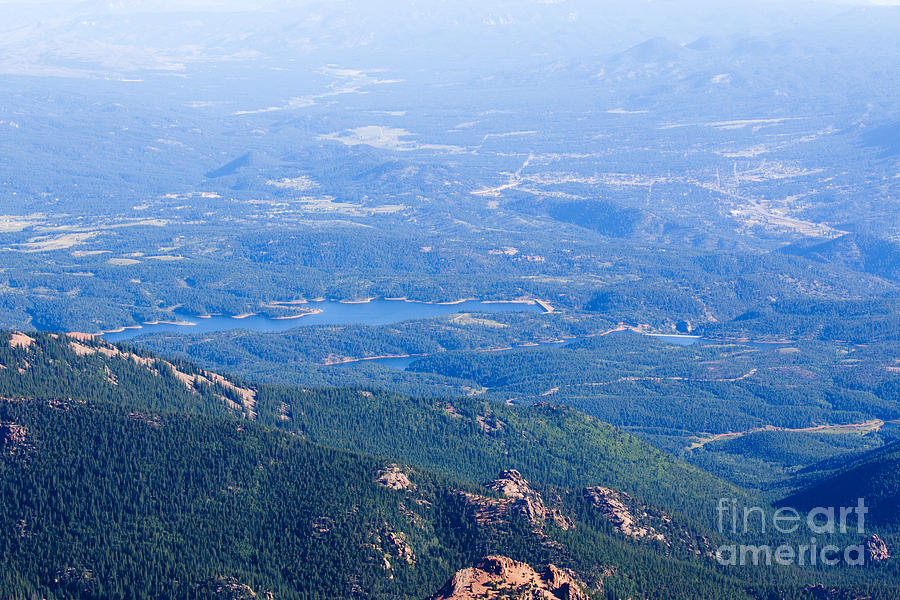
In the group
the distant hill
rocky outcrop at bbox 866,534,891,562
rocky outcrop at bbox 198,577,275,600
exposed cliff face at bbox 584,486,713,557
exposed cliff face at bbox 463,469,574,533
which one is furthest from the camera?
the distant hill

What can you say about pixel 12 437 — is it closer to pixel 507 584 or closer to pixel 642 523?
pixel 507 584

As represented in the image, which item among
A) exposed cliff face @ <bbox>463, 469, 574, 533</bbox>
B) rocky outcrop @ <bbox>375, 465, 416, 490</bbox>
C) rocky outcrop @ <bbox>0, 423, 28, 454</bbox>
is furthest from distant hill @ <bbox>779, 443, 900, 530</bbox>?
rocky outcrop @ <bbox>0, 423, 28, 454</bbox>

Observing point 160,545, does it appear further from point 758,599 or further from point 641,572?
point 758,599

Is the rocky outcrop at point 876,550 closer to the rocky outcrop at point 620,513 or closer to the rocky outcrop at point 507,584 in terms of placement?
the rocky outcrop at point 620,513

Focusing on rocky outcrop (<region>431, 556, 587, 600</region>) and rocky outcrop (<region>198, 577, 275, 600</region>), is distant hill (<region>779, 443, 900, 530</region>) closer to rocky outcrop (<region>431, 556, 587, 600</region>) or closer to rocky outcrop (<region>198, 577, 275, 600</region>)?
rocky outcrop (<region>431, 556, 587, 600</region>)

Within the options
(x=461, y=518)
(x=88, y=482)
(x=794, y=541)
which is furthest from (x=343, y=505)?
(x=794, y=541)

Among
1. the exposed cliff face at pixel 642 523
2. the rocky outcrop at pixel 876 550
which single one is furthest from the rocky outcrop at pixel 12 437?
the rocky outcrop at pixel 876 550
